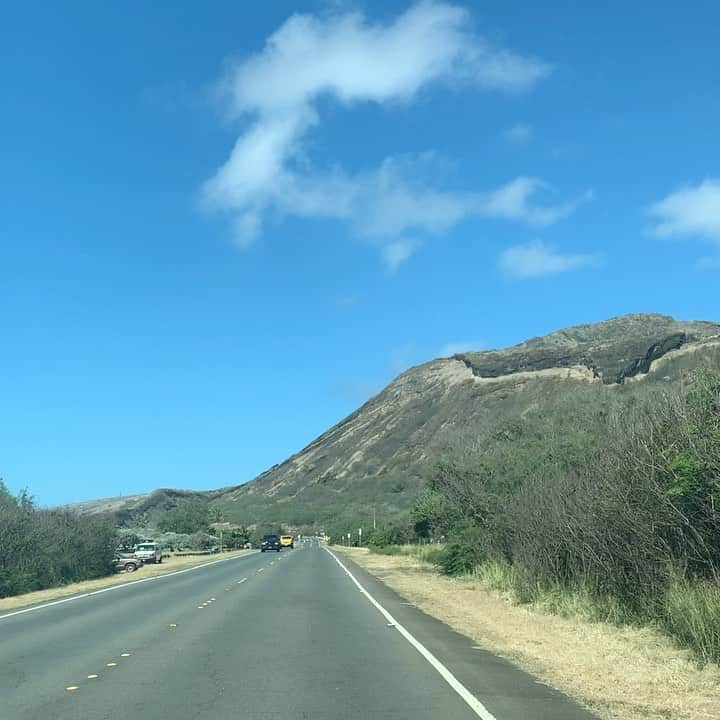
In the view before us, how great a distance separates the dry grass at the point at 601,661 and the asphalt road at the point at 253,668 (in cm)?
51

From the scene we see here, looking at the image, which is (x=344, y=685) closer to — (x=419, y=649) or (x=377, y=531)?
(x=419, y=649)

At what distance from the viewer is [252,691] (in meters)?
10.7

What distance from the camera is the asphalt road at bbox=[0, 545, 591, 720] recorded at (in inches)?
380

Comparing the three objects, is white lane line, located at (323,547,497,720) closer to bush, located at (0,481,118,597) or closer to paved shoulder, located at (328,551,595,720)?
paved shoulder, located at (328,551,595,720)

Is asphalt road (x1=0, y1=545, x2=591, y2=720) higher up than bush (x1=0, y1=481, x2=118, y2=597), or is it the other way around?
bush (x1=0, y1=481, x2=118, y2=597)

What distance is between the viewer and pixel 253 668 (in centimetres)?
1259

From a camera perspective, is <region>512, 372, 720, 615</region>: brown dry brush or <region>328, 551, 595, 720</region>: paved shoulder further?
<region>512, 372, 720, 615</region>: brown dry brush

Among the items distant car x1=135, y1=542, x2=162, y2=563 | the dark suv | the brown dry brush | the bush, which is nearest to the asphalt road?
the brown dry brush

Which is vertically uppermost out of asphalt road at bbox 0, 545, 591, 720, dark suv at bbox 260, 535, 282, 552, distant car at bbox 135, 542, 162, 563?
distant car at bbox 135, 542, 162, 563

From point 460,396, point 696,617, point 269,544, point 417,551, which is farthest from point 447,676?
point 460,396

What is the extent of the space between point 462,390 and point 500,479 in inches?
5501

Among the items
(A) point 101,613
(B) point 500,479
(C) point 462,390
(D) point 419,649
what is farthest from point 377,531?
(C) point 462,390

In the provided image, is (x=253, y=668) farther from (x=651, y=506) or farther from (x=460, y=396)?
(x=460, y=396)

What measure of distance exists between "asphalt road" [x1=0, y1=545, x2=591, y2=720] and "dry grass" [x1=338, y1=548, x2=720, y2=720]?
0.51 metres
